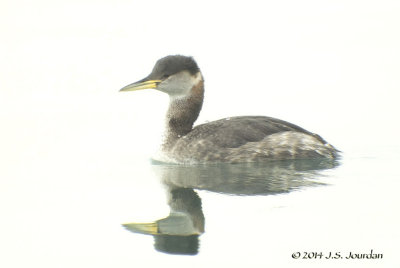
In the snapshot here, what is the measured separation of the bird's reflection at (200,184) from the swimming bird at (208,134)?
0.15 meters

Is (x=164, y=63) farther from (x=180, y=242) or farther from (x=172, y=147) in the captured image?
(x=180, y=242)

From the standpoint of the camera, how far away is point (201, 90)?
36.8ft

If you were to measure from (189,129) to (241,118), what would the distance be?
822 millimetres

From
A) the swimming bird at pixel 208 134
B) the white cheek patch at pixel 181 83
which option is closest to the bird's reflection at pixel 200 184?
the swimming bird at pixel 208 134

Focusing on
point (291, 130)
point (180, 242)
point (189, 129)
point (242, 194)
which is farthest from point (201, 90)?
point (180, 242)

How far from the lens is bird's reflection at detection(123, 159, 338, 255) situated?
24.3ft

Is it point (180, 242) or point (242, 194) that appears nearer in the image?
point (180, 242)

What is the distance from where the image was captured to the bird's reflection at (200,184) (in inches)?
291

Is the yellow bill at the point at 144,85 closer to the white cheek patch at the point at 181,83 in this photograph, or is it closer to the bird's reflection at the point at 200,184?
the white cheek patch at the point at 181,83

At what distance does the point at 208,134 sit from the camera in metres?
10.8

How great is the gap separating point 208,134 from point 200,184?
1479 millimetres

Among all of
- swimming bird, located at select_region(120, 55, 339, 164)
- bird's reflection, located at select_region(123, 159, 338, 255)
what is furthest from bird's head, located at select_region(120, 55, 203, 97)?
bird's reflection, located at select_region(123, 159, 338, 255)

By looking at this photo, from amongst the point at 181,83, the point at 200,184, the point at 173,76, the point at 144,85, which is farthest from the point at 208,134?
the point at 200,184

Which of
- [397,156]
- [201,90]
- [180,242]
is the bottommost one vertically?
[180,242]
